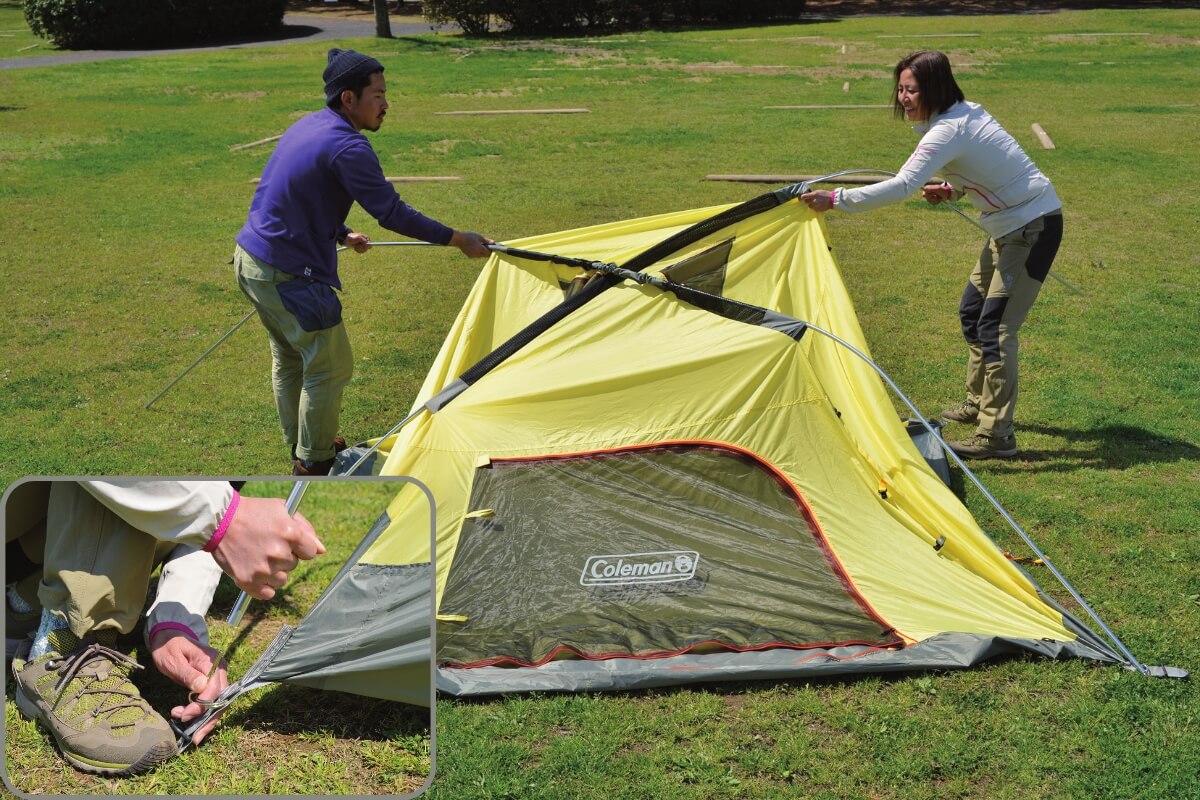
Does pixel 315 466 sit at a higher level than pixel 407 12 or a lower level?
lower

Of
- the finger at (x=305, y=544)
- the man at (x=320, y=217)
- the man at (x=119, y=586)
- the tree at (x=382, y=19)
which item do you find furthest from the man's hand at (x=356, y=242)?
the tree at (x=382, y=19)

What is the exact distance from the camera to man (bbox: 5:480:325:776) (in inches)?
90.5

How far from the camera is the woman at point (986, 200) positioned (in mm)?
5582

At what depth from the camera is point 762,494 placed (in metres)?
4.63

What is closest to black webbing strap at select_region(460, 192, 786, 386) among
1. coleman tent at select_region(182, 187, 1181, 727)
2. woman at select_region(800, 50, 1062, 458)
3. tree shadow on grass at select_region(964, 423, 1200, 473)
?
coleman tent at select_region(182, 187, 1181, 727)

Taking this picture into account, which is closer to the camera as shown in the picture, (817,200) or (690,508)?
(690,508)

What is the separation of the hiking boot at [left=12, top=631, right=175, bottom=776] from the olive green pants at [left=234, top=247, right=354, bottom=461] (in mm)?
2570

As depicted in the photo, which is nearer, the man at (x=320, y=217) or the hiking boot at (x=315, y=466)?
the man at (x=320, y=217)

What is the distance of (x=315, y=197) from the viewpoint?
206 inches

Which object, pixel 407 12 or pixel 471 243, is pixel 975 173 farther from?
pixel 407 12

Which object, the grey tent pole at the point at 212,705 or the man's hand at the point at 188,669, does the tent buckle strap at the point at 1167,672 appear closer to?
the grey tent pole at the point at 212,705

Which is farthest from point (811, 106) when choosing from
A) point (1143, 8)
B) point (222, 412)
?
point (1143, 8)

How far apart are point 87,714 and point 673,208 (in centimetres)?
964

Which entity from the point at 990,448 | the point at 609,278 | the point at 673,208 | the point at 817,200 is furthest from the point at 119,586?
the point at 673,208
